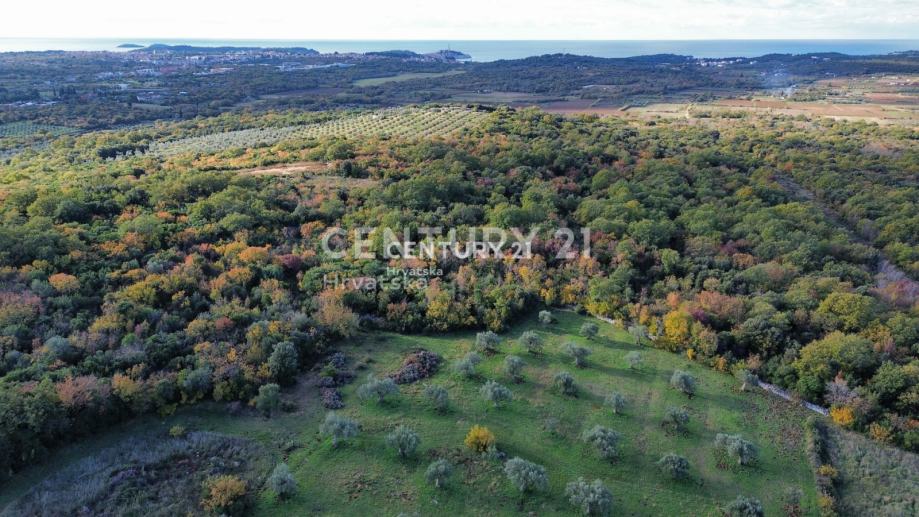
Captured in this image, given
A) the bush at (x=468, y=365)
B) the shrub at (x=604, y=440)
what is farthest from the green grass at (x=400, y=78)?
the shrub at (x=604, y=440)

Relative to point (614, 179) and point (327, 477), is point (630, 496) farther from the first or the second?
point (614, 179)

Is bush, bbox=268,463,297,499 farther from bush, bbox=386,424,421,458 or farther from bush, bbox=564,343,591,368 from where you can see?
bush, bbox=564,343,591,368

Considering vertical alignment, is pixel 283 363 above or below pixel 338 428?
above

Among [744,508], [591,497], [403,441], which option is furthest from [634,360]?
[403,441]

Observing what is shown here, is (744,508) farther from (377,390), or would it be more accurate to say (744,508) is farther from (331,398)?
(331,398)

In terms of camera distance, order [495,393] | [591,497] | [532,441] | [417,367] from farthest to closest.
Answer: [417,367]
[495,393]
[532,441]
[591,497]

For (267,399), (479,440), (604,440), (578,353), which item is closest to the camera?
(479,440)

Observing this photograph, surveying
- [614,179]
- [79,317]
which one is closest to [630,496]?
[79,317]
